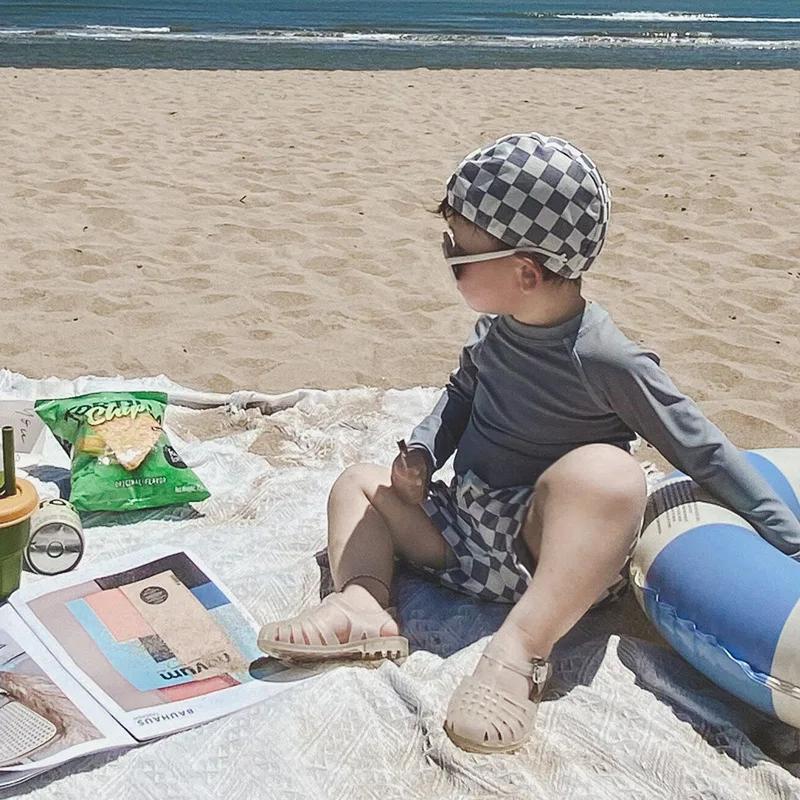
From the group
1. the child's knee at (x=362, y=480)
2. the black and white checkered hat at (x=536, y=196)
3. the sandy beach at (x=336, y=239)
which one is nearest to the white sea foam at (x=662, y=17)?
the sandy beach at (x=336, y=239)

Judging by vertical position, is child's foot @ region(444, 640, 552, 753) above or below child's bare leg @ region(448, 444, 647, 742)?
below

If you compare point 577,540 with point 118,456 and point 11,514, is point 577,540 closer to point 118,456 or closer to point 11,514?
point 11,514

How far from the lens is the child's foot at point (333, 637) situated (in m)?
1.69

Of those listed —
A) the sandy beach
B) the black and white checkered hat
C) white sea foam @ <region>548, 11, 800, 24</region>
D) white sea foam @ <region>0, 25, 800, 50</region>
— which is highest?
the black and white checkered hat

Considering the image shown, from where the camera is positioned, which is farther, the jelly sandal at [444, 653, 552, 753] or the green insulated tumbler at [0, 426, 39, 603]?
the green insulated tumbler at [0, 426, 39, 603]

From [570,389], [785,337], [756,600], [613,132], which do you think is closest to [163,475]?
[570,389]

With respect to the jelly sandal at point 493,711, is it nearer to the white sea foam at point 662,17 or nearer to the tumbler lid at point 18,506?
the tumbler lid at point 18,506

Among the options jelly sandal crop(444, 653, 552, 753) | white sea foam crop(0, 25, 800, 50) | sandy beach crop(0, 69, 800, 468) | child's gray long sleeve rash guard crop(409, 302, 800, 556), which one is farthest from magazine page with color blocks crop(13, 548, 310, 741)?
white sea foam crop(0, 25, 800, 50)

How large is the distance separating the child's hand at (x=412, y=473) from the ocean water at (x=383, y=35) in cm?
896

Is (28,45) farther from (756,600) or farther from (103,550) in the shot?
(756,600)

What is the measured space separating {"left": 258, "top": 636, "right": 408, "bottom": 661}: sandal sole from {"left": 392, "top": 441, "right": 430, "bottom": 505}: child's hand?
0.90ft

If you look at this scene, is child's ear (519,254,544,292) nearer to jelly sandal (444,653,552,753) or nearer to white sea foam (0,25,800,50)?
jelly sandal (444,653,552,753)

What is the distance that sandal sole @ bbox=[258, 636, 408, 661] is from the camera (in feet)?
5.52

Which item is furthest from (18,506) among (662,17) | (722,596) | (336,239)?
(662,17)
